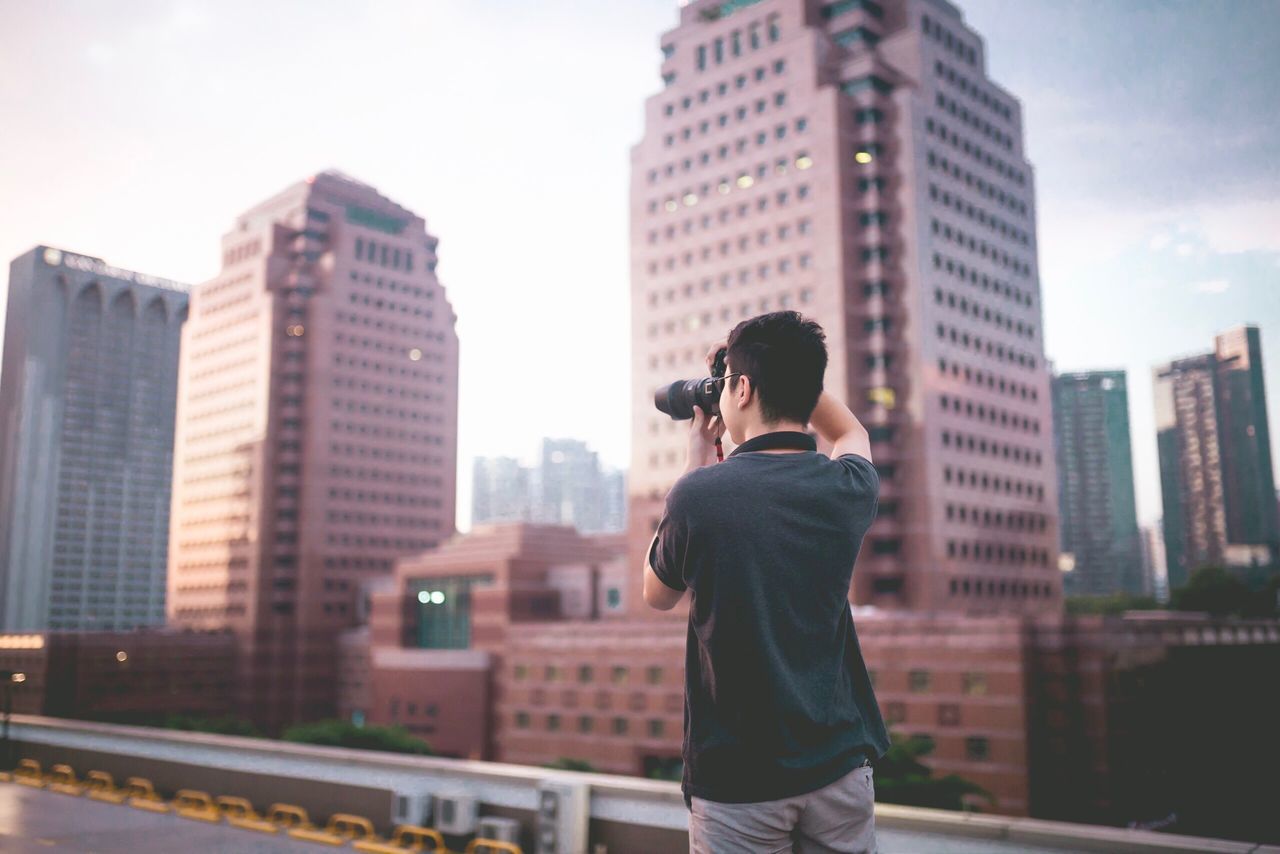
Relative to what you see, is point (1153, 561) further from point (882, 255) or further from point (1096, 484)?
point (882, 255)

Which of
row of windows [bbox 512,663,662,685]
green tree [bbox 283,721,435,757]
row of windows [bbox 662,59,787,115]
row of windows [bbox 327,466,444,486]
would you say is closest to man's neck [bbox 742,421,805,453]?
row of windows [bbox 512,663,662,685]

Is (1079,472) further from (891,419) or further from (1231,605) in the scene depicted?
(891,419)

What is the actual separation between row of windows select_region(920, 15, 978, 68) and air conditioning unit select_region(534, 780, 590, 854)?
72.1m

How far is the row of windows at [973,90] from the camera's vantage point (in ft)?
237

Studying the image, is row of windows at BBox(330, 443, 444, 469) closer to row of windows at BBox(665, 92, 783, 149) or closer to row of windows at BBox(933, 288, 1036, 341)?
row of windows at BBox(665, 92, 783, 149)

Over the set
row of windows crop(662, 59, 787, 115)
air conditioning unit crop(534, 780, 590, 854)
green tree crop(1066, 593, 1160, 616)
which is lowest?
air conditioning unit crop(534, 780, 590, 854)

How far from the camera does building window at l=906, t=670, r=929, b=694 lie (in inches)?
1813

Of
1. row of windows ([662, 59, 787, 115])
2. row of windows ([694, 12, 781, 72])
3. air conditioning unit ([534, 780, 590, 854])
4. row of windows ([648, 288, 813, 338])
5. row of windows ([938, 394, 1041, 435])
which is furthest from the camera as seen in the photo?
row of windows ([694, 12, 781, 72])

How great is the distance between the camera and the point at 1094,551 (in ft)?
422

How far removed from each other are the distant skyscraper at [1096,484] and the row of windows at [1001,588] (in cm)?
5859

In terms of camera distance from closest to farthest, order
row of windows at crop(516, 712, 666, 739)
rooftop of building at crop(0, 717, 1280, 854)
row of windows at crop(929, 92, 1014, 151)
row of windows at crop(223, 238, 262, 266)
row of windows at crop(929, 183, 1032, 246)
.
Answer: rooftop of building at crop(0, 717, 1280, 854) → row of windows at crop(516, 712, 666, 739) → row of windows at crop(929, 183, 1032, 246) → row of windows at crop(929, 92, 1014, 151) → row of windows at crop(223, 238, 262, 266)

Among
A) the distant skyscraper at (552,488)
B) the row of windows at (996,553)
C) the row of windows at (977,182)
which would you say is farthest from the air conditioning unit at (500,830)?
the distant skyscraper at (552,488)

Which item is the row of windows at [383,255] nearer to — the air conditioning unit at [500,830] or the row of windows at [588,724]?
the row of windows at [588,724]

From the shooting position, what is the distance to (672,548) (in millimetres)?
2682
